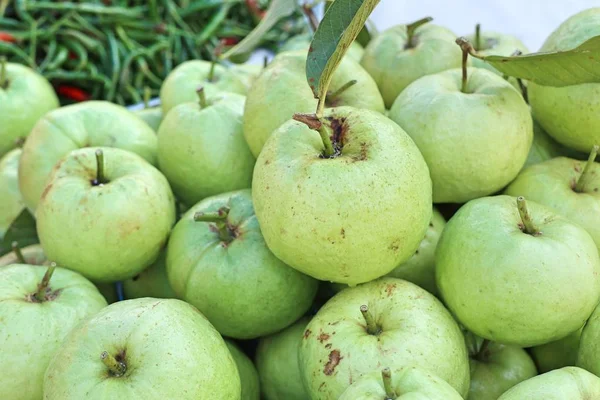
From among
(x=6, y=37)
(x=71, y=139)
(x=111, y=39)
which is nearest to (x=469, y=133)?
(x=71, y=139)

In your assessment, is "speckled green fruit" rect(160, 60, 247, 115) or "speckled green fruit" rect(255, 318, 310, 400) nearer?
"speckled green fruit" rect(255, 318, 310, 400)

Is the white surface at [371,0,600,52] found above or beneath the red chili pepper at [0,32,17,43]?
above

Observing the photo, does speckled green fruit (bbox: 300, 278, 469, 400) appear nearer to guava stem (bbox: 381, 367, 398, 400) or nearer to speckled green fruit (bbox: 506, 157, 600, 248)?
guava stem (bbox: 381, 367, 398, 400)

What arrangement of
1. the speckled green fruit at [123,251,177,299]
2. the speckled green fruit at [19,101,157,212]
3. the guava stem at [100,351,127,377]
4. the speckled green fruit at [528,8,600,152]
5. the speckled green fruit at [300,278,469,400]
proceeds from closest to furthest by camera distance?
the guava stem at [100,351,127,377] → the speckled green fruit at [300,278,469,400] → the speckled green fruit at [528,8,600,152] → the speckled green fruit at [123,251,177,299] → the speckled green fruit at [19,101,157,212]

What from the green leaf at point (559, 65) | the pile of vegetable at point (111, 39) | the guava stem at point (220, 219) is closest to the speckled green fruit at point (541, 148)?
the green leaf at point (559, 65)

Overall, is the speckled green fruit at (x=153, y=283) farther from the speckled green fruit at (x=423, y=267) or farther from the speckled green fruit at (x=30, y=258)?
the speckled green fruit at (x=423, y=267)

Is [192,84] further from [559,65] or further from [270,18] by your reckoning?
[559,65]

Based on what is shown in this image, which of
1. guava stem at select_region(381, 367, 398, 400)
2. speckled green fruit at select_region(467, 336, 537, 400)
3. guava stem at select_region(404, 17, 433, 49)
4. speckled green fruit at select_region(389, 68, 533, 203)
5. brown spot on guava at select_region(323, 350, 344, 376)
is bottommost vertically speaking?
speckled green fruit at select_region(467, 336, 537, 400)

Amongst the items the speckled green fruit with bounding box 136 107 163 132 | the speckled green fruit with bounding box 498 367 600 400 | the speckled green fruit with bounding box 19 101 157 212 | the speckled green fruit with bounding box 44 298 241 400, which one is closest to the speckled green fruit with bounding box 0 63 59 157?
the speckled green fruit with bounding box 136 107 163 132
